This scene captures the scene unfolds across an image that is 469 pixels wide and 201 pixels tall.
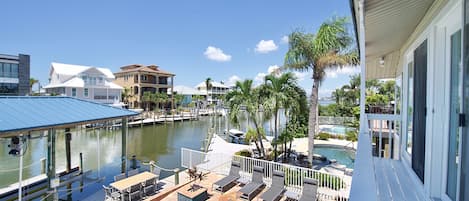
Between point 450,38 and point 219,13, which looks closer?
point 450,38

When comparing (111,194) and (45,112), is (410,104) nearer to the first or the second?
(111,194)

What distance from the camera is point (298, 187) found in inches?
335

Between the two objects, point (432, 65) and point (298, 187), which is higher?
point (432, 65)

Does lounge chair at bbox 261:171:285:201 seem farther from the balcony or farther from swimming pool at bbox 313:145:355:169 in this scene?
swimming pool at bbox 313:145:355:169

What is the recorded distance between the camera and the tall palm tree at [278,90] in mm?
10719

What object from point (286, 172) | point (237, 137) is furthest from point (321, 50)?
point (237, 137)

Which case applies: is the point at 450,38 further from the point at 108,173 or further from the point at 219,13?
the point at 219,13

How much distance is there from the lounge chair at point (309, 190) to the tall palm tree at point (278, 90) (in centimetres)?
397

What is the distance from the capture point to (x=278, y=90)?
36.1ft

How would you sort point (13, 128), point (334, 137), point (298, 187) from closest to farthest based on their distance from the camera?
point (13, 128), point (298, 187), point (334, 137)

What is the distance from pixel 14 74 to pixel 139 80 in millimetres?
16176

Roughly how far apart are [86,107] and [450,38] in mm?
10281

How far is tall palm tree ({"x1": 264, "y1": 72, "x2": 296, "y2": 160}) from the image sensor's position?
1072cm

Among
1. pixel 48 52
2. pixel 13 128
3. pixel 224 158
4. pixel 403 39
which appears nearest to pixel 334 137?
pixel 224 158
